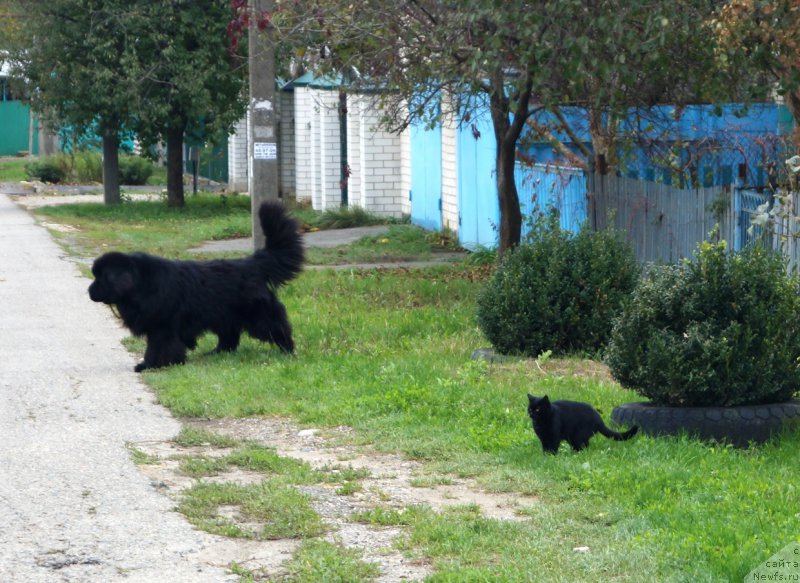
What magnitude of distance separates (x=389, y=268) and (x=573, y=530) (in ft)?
41.3

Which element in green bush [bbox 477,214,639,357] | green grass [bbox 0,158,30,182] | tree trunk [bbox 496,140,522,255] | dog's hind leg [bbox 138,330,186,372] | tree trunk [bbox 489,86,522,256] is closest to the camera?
green bush [bbox 477,214,639,357]

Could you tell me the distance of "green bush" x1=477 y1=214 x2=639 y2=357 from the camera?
1059 cm

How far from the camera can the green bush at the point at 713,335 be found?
24.8 ft

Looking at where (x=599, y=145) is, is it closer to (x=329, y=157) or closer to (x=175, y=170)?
(x=329, y=157)

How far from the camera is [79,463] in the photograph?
7.62 meters

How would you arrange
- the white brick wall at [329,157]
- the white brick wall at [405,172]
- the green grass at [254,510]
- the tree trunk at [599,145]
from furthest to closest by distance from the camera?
the white brick wall at [329,157]
the white brick wall at [405,172]
the tree trunk at [599,145]
the green grass at [254,510]

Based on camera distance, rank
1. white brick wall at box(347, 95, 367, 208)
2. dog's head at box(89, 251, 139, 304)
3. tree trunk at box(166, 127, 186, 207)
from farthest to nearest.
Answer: tree trunk at box(166, 127, 186, 207), white brick wall at box(347, 95, 367, 208), dog's head at box(89, 251, 139, 304)

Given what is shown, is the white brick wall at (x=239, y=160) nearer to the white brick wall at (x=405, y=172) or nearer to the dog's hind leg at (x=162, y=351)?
the white brick wall at (x=405, y=172)

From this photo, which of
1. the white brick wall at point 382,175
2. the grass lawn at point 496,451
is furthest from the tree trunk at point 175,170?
the grass lawn at point 496,451

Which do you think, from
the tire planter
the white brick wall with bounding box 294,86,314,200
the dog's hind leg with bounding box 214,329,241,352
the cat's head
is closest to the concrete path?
the dog's hind leg with bounding box 214,329,241,352

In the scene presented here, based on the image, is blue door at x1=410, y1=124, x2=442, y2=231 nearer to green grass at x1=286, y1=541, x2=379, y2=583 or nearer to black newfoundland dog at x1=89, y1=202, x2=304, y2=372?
black newfoundland dog at x1=89, y1=202, x2=304, y2=372

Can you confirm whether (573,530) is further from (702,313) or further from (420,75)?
(420,75)

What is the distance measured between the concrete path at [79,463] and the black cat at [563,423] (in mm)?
2121

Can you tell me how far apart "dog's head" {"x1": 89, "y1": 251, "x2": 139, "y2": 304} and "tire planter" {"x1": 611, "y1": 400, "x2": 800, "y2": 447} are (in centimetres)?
509
